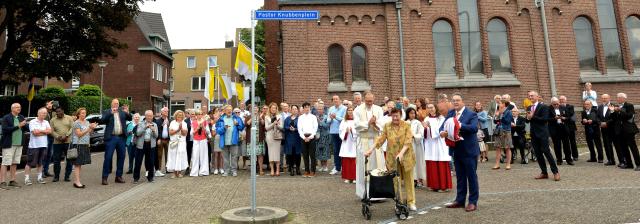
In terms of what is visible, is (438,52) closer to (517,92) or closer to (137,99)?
(517,92)

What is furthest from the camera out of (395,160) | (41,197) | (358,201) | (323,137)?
(323,137)

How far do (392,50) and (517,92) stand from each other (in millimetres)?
6292

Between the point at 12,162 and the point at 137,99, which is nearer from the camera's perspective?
the point at 12,162

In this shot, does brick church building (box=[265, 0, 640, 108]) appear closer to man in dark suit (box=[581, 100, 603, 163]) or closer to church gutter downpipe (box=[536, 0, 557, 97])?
church gutter downpipe (box=[536, 0, 557, 97])

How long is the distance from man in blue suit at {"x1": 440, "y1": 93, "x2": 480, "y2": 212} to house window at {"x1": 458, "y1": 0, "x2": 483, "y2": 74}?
517 inches

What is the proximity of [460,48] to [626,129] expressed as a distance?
941cm

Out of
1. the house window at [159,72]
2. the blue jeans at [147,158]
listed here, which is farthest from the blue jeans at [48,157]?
the house window at [159,72]

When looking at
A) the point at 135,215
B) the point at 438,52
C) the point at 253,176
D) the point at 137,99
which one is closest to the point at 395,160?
the point at 253,176

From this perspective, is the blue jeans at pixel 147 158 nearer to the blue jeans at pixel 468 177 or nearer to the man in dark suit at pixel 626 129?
the blue jeans at pixel 468 177

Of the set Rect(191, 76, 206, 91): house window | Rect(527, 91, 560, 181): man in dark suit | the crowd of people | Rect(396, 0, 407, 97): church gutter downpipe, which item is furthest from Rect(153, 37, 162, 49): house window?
Rect(527, 91, 560, 181): man in dark suit

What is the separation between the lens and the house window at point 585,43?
18.4m

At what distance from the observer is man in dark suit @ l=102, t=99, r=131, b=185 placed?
29.9ft

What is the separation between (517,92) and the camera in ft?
58.5

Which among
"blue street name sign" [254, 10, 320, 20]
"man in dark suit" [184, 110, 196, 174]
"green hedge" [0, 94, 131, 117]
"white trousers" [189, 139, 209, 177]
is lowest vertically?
"white trousers" [189, 139, 209, 177]
